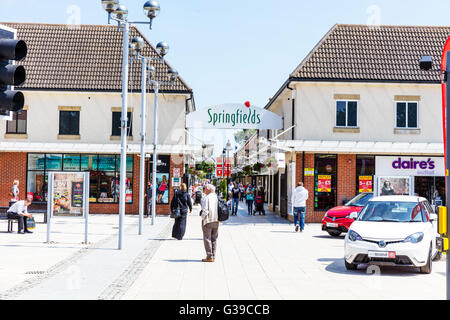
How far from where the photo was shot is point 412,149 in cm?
2594

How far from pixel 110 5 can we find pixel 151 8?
5.44 ft

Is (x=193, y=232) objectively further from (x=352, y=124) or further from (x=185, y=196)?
(x=352, y=124)

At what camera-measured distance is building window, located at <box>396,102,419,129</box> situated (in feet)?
88.5

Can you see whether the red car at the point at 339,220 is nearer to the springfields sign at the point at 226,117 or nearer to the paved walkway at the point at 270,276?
the paved walkway at the point at 270,276

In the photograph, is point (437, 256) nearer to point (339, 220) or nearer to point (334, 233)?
point (339, 220)

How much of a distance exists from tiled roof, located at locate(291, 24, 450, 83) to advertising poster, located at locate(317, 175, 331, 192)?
4.46 meters

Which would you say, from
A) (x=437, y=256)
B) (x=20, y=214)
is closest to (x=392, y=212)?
(x=437, y=256)

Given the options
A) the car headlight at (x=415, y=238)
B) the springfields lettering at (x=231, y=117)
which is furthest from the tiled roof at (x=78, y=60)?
the car headlight at (x=415, y=238)

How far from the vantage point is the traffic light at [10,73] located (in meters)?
5.32

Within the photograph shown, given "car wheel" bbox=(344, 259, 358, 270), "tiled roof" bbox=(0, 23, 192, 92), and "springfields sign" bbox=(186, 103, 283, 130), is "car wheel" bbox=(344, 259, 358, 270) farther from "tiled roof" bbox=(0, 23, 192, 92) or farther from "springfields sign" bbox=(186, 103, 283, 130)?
"tiled roof" bbox=(0, 23, 192, 92)

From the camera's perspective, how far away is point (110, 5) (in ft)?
46.2

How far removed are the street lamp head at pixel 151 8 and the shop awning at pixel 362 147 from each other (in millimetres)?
11209
